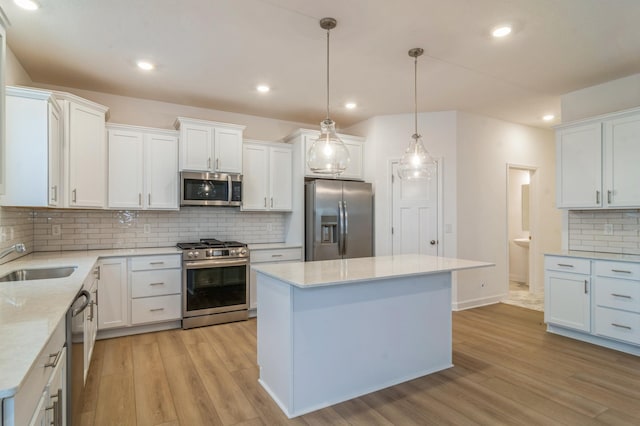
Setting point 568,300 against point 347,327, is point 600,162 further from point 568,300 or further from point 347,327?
point 347,327

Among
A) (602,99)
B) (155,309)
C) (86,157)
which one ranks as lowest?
(155,309)

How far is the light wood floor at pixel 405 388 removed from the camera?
225cm

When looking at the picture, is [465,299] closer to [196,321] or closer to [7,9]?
[196,321]

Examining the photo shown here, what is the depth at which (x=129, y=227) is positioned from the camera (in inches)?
166

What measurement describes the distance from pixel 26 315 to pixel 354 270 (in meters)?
1.86

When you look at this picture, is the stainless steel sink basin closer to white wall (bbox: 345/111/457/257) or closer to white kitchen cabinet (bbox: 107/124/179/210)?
white kitchen cabinet (bbox: 107/124/179/210)

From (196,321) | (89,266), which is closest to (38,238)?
(89,266)

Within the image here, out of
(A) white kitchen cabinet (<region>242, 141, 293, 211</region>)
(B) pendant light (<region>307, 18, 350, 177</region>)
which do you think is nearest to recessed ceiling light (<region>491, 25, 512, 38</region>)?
(B) pendant light (<region>307, 18, 350, 177</region>)

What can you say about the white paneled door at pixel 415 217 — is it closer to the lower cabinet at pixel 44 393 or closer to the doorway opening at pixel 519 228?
the doorway opening at pixel 519 228

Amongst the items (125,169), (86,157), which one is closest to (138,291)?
(125,169)

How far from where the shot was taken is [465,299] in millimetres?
4797

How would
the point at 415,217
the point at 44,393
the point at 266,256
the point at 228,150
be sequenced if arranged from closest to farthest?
the point at 44,393 < the point at 228,150 < the point at 266,256 < the point at 415,217

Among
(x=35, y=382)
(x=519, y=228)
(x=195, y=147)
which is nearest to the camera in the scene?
(x=35, y=382)

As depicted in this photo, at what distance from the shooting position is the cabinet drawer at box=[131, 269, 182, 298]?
3748 mm
